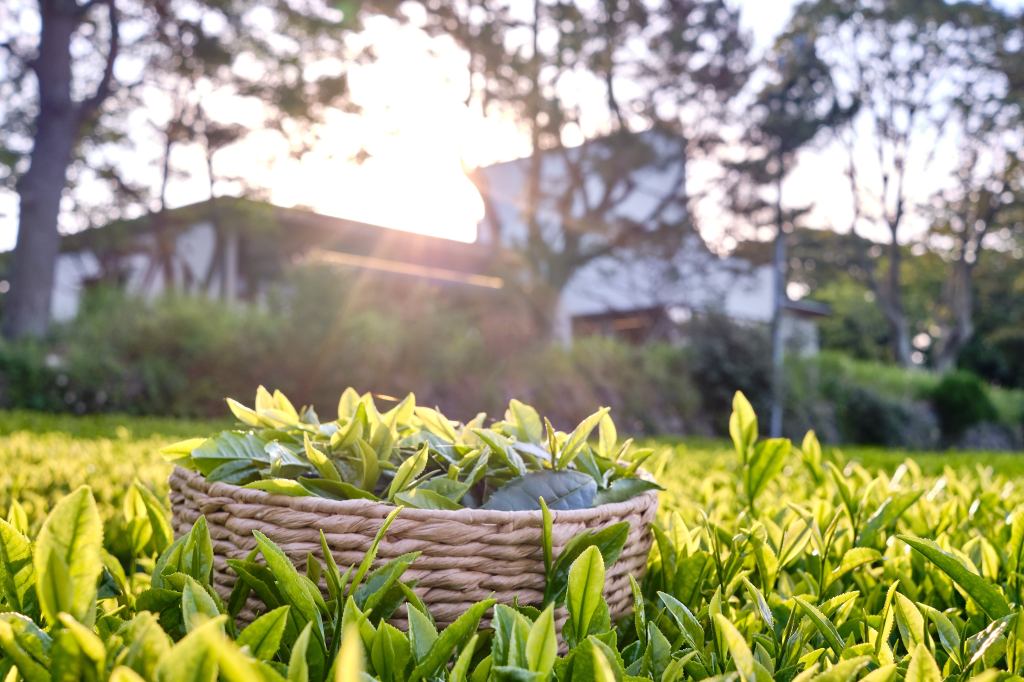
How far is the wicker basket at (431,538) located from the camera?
38.7 inches

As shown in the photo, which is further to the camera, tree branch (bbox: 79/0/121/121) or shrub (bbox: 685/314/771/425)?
shrub (bbox: 685/314/771/425)

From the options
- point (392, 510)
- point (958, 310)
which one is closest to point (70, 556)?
point (392, 510)

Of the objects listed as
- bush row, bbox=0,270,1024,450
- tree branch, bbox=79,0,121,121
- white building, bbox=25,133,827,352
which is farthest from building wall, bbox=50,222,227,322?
bush row, bbox=0,270,1024,450

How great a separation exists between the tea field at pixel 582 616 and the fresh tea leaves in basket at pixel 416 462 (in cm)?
12

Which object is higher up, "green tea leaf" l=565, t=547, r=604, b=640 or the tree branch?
the tree branch

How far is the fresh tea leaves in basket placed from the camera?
1.11 metres

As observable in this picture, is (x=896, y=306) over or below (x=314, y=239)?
below

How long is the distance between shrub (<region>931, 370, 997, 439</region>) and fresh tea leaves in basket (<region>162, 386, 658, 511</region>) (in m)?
18.9

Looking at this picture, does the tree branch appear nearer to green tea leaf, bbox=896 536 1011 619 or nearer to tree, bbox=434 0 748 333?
tree, bbox=434 0 748 333

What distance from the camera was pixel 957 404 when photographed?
1748cm

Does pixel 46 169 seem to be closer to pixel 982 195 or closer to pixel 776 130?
pixel 776 130

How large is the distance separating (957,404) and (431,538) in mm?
19350

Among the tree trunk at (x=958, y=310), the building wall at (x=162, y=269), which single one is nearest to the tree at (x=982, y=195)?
the tree trunk at (x=958, y=310)

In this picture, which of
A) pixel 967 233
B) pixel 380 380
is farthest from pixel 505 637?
pixel 967 233
